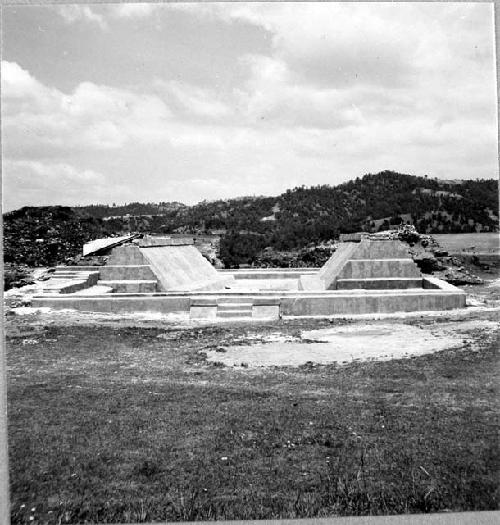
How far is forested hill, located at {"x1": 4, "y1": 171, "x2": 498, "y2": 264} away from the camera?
45.3 meters

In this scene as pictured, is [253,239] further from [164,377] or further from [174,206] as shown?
[174,206]

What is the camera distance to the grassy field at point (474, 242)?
33.6 m

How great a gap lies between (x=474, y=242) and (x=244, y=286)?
18.0 meters

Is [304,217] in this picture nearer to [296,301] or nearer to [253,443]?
[296,301]

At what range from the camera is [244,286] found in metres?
26.7

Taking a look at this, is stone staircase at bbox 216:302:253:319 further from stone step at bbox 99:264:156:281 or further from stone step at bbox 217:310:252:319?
stone step at bbox 99:264:156:281

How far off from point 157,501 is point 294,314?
12.7 m

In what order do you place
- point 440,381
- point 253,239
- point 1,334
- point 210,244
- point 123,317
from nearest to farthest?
point 1,334 < point 440,381 < point 123,317 < point 210,244 < point 253,239

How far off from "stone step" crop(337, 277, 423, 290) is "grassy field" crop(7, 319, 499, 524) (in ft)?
34.5

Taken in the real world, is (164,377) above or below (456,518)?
above

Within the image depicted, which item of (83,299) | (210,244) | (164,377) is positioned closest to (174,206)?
(210,244)

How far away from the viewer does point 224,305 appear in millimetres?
19188

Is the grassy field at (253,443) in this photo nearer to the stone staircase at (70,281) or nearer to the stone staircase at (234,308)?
the stone staircase at (234,308)

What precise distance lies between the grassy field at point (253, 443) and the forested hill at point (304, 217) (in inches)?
1104
